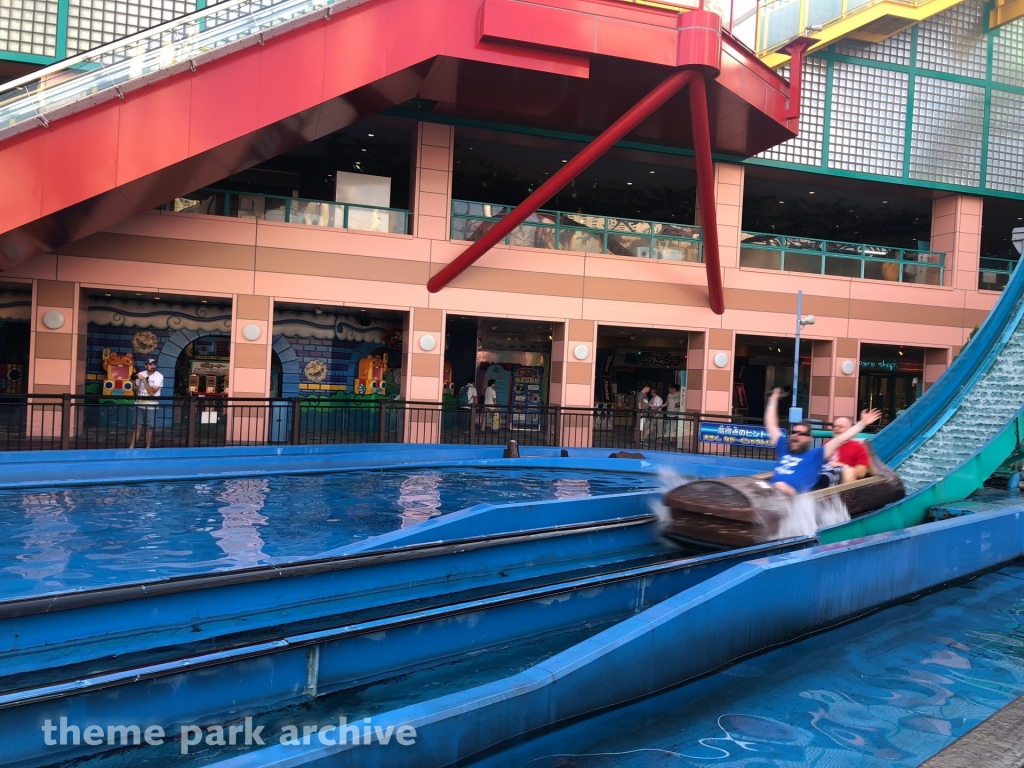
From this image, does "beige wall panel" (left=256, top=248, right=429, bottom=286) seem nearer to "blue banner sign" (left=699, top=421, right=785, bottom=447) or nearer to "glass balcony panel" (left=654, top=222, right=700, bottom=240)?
"glass balcony panel" (left=654, top=222, right=700, bottom=240)

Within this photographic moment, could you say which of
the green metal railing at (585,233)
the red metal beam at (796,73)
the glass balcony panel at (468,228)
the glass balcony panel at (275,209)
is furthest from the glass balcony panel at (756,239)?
the glass balcony panel at (275,209)

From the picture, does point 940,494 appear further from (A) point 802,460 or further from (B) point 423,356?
(B) point 423,356

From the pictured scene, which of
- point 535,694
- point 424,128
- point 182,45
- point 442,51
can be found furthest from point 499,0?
point 535,694

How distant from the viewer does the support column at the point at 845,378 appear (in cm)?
2270

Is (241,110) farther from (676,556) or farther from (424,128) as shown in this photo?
(676,556)

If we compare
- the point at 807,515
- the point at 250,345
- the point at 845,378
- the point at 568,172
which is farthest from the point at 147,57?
the point at 845,378

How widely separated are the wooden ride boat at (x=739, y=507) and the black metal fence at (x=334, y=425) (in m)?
8.22

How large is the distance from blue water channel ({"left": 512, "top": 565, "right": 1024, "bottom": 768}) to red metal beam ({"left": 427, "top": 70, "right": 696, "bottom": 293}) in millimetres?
12610

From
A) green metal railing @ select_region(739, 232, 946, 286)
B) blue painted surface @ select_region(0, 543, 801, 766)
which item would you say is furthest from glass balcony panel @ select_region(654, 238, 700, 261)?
blue painted surface @ select_region(0, 543, 801, 766)

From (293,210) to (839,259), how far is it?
15341 mm

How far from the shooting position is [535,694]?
175 inches

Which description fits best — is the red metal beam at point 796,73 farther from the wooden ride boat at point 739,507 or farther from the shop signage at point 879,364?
the wooden ride boat at point 739,507

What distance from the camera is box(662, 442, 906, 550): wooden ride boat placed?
7938 millimetres

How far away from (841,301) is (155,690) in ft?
72.3
